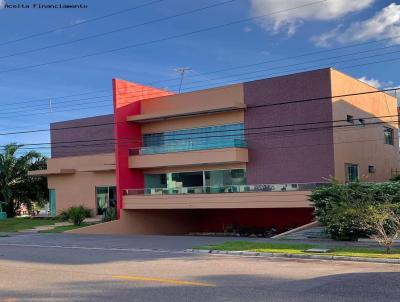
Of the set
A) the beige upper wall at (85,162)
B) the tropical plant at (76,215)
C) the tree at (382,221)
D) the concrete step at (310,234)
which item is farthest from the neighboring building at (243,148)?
the tree at (382,221)

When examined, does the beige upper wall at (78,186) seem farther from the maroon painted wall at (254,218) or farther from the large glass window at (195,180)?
the maroon painted wall at (254,218)

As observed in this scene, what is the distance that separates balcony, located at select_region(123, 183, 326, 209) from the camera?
27656mm

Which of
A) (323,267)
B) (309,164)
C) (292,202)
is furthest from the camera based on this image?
(309,164)

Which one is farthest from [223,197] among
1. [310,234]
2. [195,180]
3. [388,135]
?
[388,135]

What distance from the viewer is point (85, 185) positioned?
40.0 meters

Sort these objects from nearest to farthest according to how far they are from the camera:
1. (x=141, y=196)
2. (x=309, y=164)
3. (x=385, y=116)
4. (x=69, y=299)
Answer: (x=69, y=299), (x=309, y=164), (x=141, y=196), (x=385, y=116)

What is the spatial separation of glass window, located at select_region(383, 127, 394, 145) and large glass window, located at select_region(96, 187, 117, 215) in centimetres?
2019

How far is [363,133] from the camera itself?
33.4 metres

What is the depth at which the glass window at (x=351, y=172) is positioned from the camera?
31.0 metres

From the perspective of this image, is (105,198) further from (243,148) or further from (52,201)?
(243,148)

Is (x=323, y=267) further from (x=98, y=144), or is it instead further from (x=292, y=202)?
(x=98, y=144)

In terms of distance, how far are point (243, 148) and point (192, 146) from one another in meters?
3.46

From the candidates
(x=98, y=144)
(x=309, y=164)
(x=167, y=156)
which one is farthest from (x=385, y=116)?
(x=98, y=144)

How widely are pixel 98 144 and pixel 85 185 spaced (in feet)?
11.1
